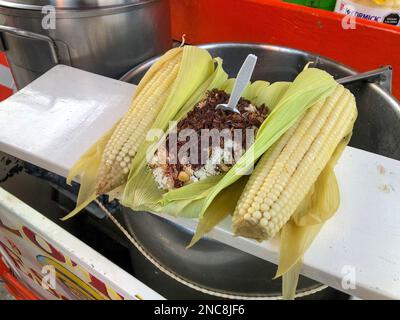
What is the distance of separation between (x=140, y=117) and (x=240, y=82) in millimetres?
208

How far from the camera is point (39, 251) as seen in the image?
2.60 feet

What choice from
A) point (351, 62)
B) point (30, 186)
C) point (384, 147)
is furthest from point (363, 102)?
point (30, 186)

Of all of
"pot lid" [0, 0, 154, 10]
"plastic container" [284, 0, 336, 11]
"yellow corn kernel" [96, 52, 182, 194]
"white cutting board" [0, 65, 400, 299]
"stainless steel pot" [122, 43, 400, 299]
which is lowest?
"stainless steel pot" [122, 43, 400, 299]

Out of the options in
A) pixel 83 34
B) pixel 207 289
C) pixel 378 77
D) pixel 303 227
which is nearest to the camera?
pixel 303 227

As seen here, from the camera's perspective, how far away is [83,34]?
1104 mm

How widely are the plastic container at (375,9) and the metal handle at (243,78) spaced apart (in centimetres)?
83

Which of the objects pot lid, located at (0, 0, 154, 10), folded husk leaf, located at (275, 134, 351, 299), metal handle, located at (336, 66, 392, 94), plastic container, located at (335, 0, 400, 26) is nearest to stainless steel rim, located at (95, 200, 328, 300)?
folded husk leaf, located at (275, 134, 351, 299)

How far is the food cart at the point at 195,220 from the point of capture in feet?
1.71

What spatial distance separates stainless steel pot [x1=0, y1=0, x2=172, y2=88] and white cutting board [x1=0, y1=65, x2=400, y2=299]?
262mm

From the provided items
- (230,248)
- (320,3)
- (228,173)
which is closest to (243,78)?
(228,173)

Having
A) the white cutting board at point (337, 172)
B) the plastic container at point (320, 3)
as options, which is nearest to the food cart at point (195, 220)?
the white cutting board at point (337, 172)

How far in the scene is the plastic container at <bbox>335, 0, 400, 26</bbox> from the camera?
3.58ft

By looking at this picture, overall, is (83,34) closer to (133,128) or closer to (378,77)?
(133,128)

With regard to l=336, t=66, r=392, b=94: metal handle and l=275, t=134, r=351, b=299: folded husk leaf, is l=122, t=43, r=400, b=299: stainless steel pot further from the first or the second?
l=275, t=134, r=351, b=299: folded husk leaf
